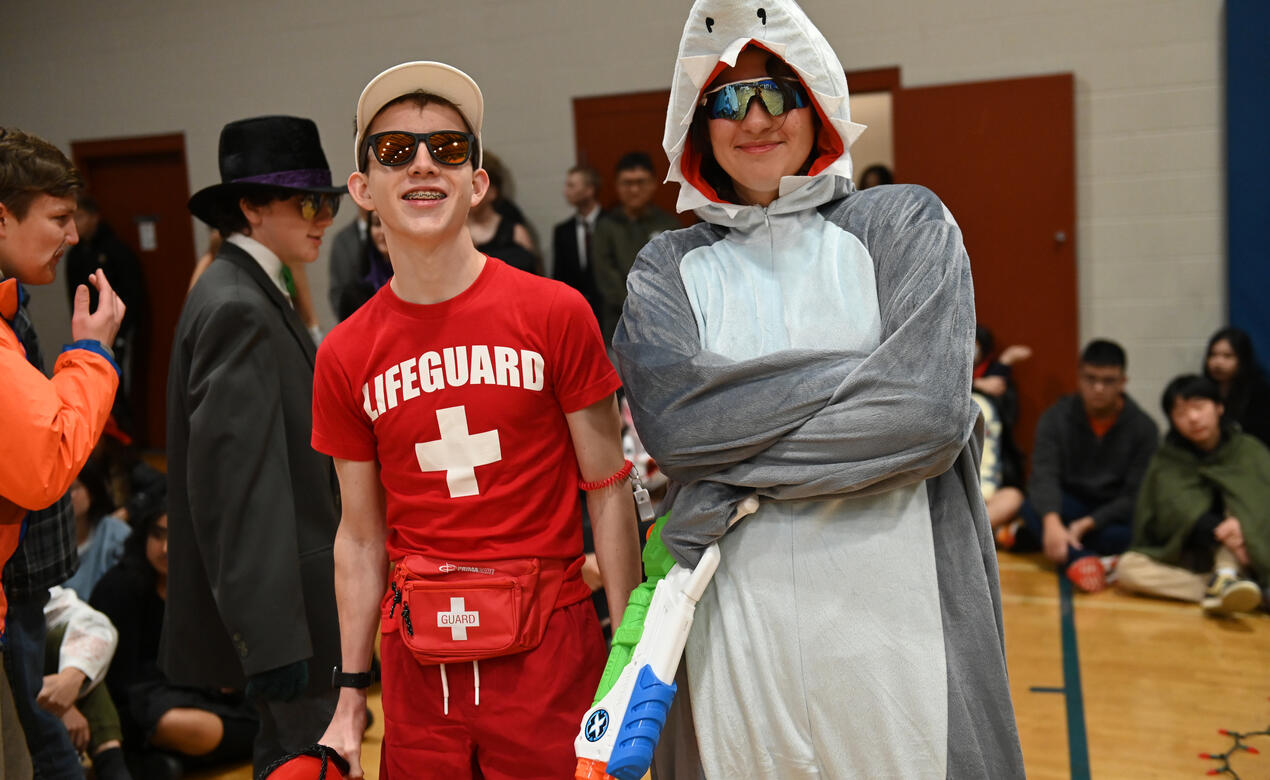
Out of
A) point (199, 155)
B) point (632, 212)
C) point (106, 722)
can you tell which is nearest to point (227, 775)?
point (106, 722)

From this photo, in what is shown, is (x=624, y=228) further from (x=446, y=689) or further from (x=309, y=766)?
(x=309, y=766)

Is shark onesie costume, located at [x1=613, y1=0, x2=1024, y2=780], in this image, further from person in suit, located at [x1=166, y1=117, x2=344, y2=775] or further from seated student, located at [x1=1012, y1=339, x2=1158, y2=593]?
seated student, located at [x1=1012, y1=339, x2=1158, y2=593]

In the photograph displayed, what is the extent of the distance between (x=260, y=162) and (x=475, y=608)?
137 centimetres

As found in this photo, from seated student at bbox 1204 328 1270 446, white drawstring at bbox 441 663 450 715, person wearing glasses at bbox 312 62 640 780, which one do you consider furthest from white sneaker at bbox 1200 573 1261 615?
white drawstring at bbox 441 663 450 715

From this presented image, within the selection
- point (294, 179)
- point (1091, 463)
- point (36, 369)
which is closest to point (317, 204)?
point (294, 179)

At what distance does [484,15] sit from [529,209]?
134cm

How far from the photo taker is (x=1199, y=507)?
4988 mm

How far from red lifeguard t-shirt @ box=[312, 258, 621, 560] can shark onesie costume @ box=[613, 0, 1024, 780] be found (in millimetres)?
123

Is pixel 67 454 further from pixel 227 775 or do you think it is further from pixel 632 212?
pixel 632 212

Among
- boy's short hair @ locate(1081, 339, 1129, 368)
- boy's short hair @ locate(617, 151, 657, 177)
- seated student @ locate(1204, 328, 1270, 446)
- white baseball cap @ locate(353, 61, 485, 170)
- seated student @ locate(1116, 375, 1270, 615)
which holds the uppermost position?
boy's short hair @ locate(617, 151, 657, 177)

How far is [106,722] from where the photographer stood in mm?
3533

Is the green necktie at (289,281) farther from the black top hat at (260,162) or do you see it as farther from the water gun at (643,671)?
the water gun at (643,671)

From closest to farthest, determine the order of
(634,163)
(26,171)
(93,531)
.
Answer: (26,171) < (93,531) < (634,163)

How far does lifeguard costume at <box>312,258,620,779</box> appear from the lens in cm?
178
